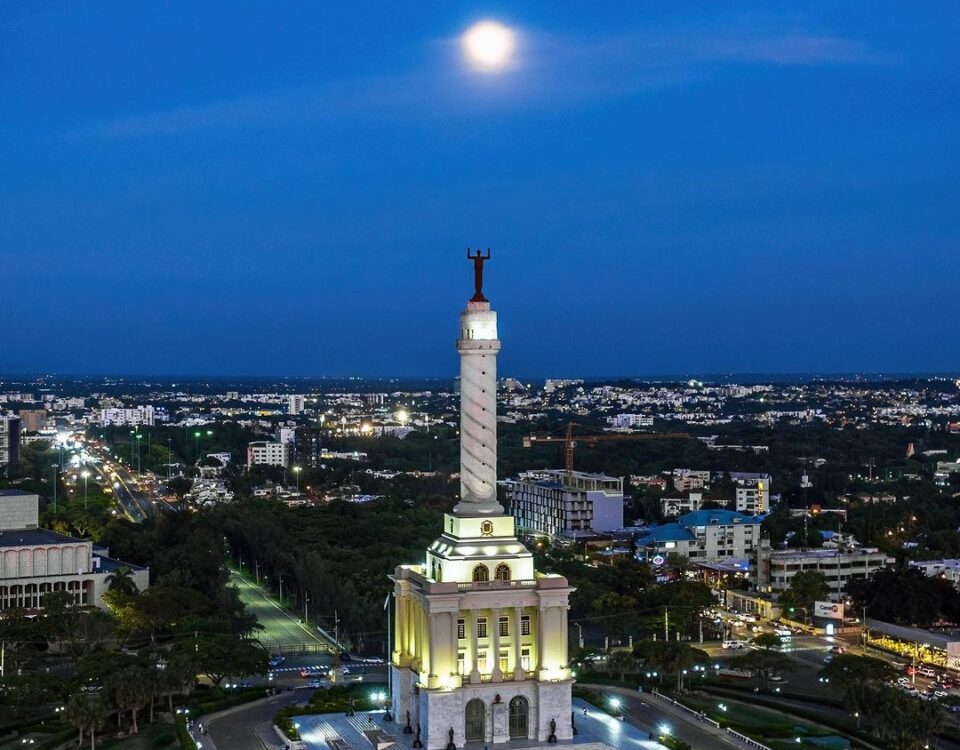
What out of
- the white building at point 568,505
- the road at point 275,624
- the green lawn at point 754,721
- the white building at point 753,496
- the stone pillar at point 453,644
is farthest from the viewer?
the white building at point 753,496

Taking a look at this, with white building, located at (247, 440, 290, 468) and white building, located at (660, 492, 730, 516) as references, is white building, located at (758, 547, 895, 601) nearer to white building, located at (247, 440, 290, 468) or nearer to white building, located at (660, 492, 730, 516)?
white building, located at (660, 492, 730, 516)

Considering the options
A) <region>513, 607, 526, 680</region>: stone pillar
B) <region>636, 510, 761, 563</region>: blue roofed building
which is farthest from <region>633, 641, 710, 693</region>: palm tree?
<region>636, 510, 761, 563</region>: blue roofed building

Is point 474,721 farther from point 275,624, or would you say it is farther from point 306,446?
point 306,446

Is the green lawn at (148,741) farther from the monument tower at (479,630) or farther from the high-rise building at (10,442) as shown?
the high-rise building at (10,442)

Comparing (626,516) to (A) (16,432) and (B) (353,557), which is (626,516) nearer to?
(B) (353,557)

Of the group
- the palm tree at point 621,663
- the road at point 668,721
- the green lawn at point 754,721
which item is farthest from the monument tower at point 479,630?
the palm tree at point 621,663

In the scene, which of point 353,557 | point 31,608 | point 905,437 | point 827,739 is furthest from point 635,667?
point 905,437
